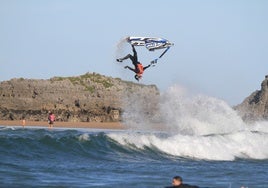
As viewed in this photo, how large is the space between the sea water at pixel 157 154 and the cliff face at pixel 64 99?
1517 cm

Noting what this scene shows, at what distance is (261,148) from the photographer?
31.9m

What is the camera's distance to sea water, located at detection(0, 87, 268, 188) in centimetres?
1930

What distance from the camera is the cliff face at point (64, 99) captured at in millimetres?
56938

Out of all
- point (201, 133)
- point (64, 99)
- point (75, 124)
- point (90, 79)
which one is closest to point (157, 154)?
point (201, 133)

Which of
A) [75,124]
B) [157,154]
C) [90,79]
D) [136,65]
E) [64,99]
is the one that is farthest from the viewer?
[90,79]

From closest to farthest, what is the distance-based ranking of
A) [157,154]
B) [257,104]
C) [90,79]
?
[157,154] < [257,104] < [90,79]

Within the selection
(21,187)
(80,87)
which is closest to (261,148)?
(21,187)

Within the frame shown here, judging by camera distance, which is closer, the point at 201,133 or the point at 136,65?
the point at 136,65

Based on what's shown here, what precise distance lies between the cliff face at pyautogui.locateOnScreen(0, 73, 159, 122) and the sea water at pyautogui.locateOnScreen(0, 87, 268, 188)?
15175 millimetres

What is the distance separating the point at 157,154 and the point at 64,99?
3470cm

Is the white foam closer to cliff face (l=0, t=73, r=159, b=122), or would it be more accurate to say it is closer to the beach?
the beach

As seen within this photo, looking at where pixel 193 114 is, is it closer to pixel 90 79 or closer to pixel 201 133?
pixel 201 133

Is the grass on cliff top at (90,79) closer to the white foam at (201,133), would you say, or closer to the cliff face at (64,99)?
the cliff face at (64,99)

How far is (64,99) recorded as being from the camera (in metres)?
62.1
